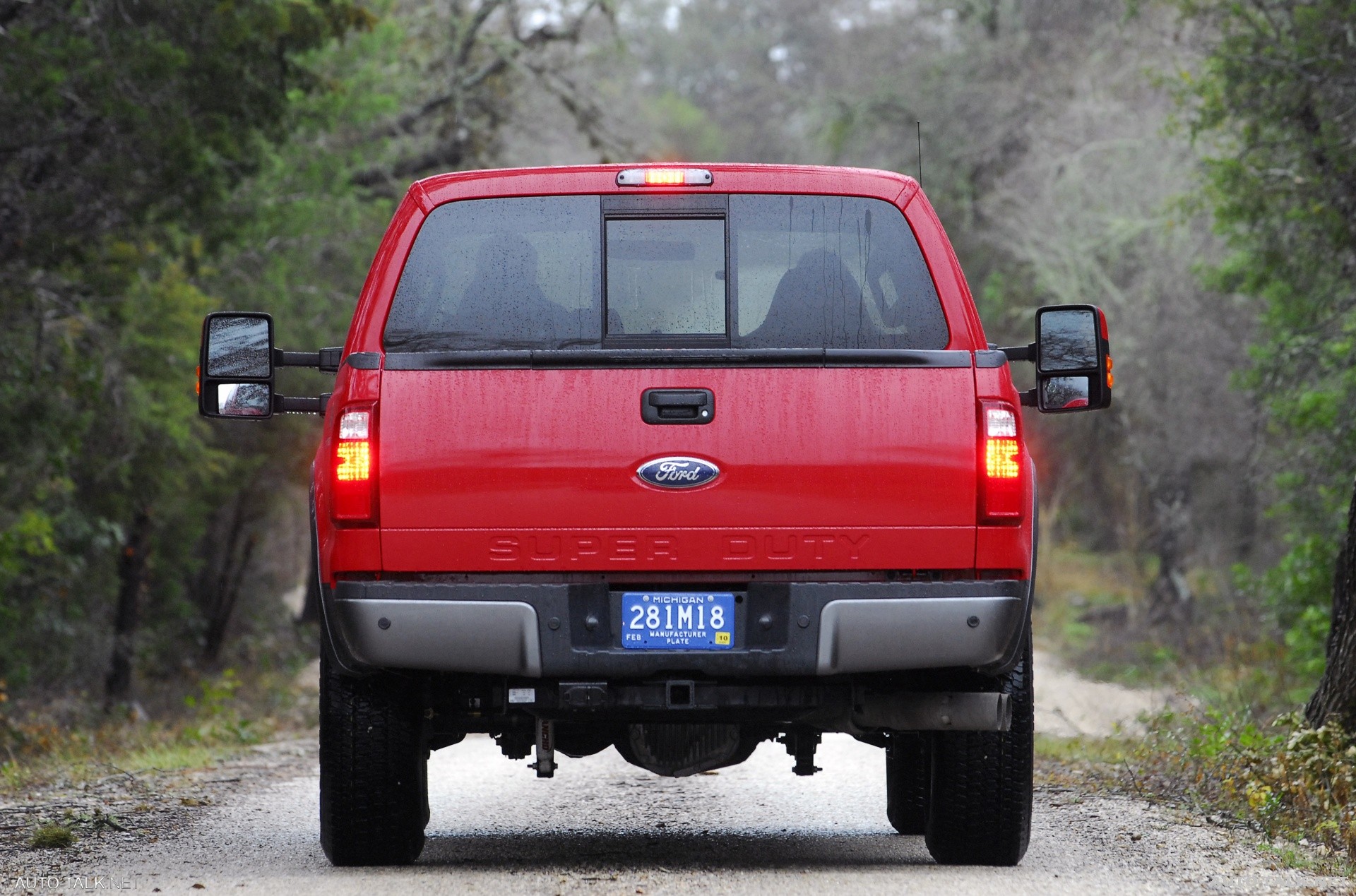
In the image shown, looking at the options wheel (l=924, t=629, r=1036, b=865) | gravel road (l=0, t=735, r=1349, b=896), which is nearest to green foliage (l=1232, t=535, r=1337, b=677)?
gravel road (l=0, t=735, r=1349, b=896)

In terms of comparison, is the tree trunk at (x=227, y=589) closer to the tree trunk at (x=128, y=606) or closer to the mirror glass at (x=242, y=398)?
the tree trunk at (x=128, y=606)

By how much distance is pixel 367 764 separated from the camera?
22.1ft

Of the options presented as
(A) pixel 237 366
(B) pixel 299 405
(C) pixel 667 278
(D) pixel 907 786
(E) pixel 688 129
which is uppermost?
(E) pixel 688 129

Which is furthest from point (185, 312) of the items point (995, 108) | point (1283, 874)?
point (1283, 874)

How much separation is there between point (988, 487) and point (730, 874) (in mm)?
1688

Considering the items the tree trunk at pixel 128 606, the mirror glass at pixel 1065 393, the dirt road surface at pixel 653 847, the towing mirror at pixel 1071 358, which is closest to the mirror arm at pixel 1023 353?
the towing mirror at pixel 1071 358

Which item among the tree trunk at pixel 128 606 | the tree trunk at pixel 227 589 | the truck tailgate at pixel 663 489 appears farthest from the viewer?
the tree trunk at pixel 227 589

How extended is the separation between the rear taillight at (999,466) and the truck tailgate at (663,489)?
0.04 meters

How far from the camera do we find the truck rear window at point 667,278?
6340 millimetres

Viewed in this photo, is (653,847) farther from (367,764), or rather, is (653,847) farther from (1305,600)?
(1305,600)

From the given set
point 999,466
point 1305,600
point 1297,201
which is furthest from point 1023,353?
point 1305,600

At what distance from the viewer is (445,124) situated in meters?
29.5

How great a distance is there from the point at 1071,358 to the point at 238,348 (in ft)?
9.04

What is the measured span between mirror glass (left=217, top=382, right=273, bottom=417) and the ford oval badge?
4.74ft
